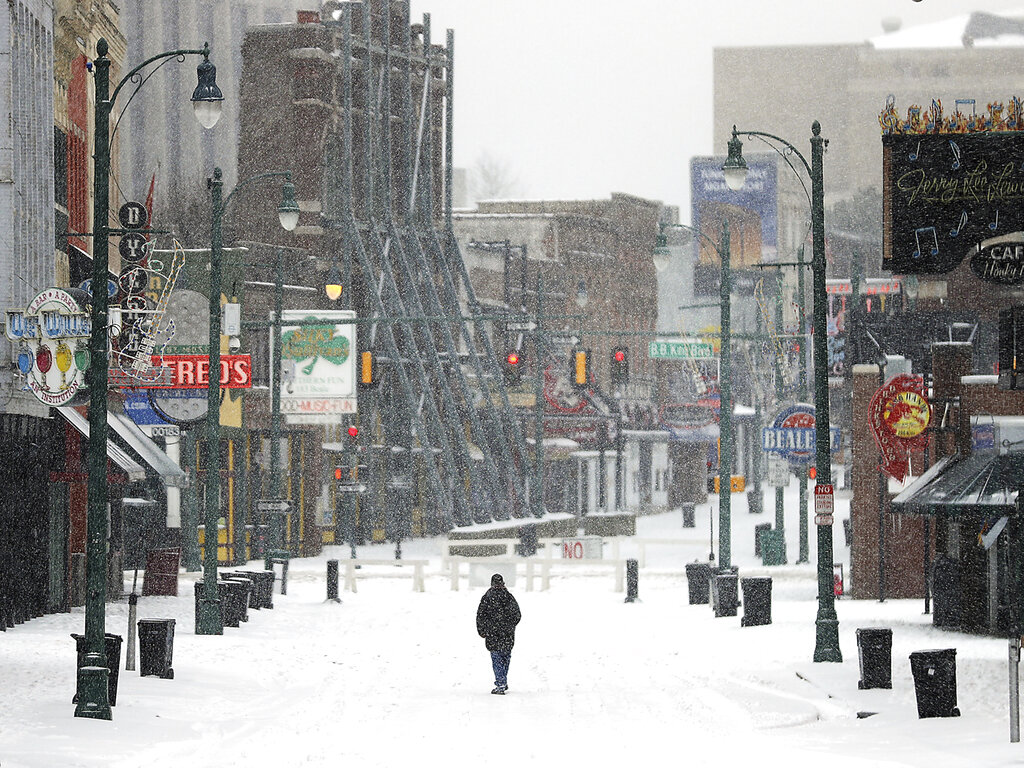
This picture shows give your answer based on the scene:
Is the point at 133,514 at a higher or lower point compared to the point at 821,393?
lower

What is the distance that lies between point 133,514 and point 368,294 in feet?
67.8

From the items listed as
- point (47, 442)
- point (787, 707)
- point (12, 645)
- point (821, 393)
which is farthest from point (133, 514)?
point (787, 707)

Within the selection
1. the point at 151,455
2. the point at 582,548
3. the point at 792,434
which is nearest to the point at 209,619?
the point at 151,455

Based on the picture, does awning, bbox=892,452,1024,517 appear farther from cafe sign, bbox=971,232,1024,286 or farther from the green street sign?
the green street sign

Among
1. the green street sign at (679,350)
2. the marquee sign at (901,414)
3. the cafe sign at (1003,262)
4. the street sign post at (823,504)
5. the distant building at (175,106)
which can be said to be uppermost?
the distant building at (175,106)

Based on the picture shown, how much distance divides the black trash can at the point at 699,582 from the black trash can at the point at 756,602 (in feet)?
18.8

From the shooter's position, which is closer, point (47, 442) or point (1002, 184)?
point (1002, 184)

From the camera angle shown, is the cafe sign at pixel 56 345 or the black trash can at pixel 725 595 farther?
the black trash can at pixel 725 595

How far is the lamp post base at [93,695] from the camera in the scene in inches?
750

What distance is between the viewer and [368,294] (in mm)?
65250

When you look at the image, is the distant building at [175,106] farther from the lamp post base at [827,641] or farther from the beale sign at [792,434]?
the lamp post base at [827,641]

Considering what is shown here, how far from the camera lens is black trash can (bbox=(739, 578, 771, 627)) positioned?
31.4 metres

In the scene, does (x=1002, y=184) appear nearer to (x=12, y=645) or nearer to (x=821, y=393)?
(x=821, y=393)

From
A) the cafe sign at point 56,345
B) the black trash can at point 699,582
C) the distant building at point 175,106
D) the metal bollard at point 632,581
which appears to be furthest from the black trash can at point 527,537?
the cafe sign at point 56,345
